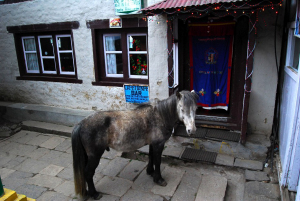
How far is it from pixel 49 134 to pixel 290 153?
21.9ft

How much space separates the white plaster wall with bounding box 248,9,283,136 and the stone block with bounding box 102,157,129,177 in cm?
350

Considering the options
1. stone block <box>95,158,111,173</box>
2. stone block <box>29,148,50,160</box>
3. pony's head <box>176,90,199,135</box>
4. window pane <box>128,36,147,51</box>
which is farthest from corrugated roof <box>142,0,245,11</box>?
stone block <box>29,148,50,160</box>

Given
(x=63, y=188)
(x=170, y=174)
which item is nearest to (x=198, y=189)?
(x=170, y=174)

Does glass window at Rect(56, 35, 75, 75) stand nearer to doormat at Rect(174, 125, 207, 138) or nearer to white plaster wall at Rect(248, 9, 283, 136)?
doormat at Rect(174, 125, 207, 138)

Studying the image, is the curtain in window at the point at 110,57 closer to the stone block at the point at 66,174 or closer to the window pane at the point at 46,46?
the window pane at the point at 46,46

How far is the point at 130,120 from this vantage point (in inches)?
163

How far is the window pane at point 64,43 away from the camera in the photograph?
26.1 feet

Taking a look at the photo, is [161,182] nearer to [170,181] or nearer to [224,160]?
[170,181]

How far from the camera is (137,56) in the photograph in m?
7.14

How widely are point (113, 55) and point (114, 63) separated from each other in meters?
0.26

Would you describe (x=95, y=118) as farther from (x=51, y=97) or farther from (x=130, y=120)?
(x=51, y=97)

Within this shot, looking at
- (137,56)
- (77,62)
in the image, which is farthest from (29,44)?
(137,56)

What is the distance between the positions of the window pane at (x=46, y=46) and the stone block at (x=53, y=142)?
3324mm

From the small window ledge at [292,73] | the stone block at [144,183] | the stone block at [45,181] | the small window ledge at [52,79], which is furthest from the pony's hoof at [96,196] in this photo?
the small window ledge at [52,79]
